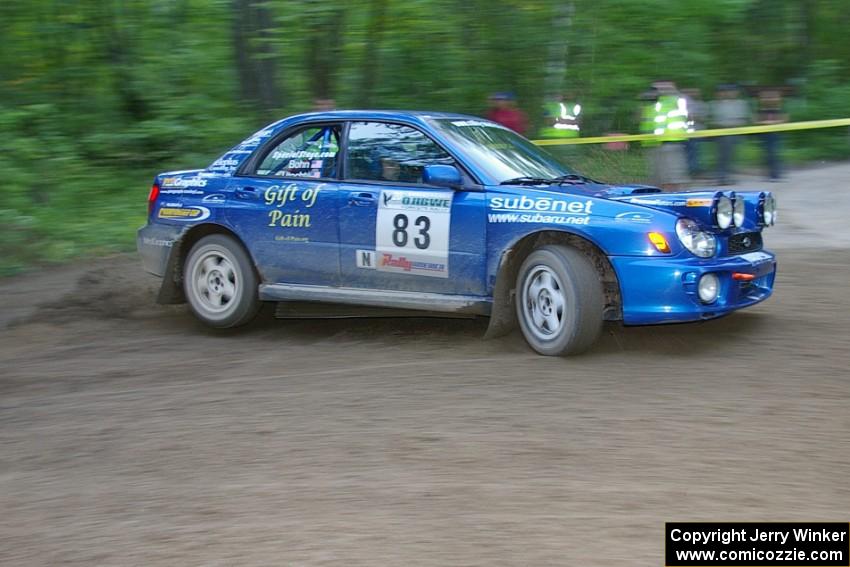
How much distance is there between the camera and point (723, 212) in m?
6.51

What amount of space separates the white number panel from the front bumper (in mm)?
1229

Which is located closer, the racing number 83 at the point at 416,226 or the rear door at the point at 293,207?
the racing number 83 at the point at 416,226

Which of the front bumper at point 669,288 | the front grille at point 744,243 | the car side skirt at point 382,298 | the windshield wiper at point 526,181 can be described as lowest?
the car side skirt at point 382,298

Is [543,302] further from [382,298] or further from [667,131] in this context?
[667,131]

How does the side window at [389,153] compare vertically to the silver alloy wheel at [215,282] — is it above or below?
above

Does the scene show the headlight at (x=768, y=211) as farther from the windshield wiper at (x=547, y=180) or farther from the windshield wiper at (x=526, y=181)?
the windshield wiper at (x=526, y=181)

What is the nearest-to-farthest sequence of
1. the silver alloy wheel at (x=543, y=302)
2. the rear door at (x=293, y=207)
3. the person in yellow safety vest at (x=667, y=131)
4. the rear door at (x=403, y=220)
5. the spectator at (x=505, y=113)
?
1. the silver alloy wheel at (x=543, y=302)
2. the rear door at (x=403, y=220)
3. the rear door at (x=293, y=207)
4. the spectator at (x=505, y=113)
5. the person in yellow safety vest at (x=667, y=131)

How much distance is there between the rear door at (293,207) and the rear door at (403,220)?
14 cm

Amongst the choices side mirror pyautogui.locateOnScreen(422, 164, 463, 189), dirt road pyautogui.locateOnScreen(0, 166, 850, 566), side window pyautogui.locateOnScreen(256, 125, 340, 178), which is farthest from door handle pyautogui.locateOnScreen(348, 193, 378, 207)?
dirt road pyautogui.locateOnScreen(0, 166, 850, 566)

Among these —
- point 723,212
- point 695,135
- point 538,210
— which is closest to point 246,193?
point 538,210

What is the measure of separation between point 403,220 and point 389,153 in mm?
588

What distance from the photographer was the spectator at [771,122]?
15.4 m

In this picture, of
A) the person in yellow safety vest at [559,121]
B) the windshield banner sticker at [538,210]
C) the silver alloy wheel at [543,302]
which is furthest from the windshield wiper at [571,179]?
the person in yellow safety vest at [559,121]

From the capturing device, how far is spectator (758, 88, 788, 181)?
1545 centimetres
